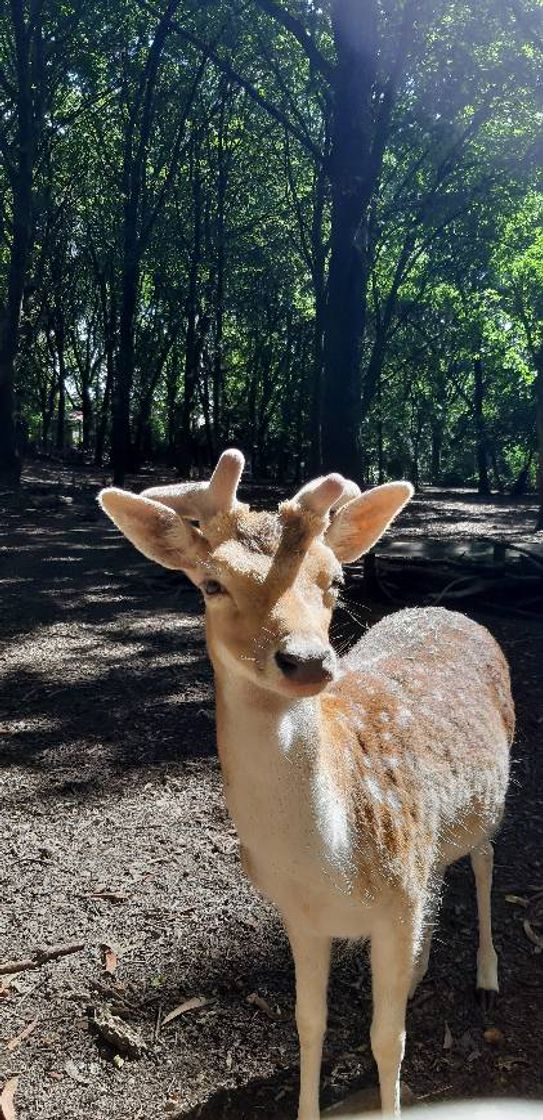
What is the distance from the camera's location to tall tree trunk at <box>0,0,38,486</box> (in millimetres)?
15875

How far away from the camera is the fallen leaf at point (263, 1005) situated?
3.24m

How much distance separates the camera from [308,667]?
181 centimetres

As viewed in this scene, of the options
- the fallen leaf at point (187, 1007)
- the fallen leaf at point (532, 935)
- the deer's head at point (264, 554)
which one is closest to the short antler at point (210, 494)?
the deer's head at point (264, 554)

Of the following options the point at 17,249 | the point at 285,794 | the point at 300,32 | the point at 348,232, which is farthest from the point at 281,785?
the point at 17,249

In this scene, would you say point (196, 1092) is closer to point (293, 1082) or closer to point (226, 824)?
point (293, 1082)

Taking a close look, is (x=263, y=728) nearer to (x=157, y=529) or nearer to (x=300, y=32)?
(x=157, y=529)

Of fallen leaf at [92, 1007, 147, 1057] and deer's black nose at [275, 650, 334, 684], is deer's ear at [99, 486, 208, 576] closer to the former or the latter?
deer's black nose at [275, 650, 334, 684]

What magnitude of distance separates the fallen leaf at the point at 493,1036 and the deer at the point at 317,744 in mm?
535

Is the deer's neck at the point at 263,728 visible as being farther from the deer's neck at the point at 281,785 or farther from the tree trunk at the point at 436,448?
the tree trunk at the point at 436,448

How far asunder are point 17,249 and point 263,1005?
16.8 metres

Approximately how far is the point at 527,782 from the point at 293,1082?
261cm

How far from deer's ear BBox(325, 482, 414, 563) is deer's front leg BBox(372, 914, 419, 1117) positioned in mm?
1078

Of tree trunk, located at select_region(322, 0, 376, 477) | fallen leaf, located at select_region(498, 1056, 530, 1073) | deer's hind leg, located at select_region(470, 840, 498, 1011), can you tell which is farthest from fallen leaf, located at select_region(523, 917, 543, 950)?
tree trunk, located at select_region(322, 0, 376, 477)

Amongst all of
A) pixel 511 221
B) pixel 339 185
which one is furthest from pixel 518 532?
pixel 511 221
